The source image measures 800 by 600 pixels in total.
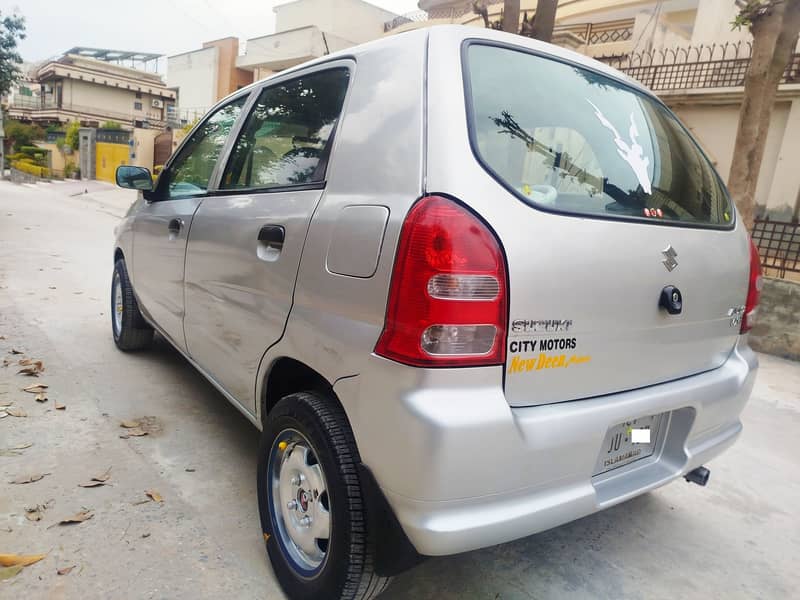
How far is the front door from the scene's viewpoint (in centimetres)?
284

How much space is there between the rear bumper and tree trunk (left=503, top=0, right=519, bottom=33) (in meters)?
6.61

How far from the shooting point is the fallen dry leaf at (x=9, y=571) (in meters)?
1.88

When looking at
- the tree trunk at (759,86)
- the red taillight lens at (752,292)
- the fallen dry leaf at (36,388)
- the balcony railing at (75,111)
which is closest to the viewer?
the red taillight lens at (752,292)

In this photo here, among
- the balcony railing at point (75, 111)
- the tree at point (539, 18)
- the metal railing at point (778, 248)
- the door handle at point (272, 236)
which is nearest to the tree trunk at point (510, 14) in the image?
the tree at point (539, 18)

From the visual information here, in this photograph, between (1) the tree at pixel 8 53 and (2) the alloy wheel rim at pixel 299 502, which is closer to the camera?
(2) the alloy wheel rim at pixel 299 502

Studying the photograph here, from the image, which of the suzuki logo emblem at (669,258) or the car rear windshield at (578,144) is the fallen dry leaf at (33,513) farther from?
the suzuki logo emblem at (669,258)

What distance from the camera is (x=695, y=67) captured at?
421 inches

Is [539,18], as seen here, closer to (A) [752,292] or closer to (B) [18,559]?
(A) [752,292]

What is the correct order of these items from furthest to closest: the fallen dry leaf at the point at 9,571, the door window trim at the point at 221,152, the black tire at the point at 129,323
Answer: the black tire at the point at 129,323, the door window trim at the point at 221,152, the fallen dry leaf at the point at 9,571

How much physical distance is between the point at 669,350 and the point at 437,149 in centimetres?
102

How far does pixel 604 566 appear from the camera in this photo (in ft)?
7.23

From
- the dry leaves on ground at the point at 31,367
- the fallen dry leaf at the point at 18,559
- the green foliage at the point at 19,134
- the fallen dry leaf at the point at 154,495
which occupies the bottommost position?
the dry leaves on ground at the point at 31,367

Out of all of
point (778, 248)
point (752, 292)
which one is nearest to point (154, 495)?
point (752, 292)

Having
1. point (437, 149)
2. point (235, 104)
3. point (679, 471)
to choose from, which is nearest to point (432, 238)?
point (437, 149)
